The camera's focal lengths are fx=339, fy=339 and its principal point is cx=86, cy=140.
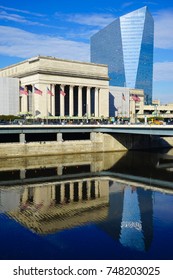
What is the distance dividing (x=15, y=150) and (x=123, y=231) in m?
48.2

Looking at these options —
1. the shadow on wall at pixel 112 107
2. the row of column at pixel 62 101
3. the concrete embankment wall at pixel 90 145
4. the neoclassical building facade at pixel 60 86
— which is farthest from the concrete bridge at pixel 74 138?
the shadow on wall at pixel 112 107

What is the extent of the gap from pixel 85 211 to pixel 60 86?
3481 inches

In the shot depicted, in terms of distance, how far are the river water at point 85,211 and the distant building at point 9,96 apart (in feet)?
189

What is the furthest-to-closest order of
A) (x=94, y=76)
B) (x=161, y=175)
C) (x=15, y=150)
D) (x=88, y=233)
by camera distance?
1. (x=94, y=76)
2. (x=15, y=150)
3. (x=161, y=175)
4. (x=88, y=233)

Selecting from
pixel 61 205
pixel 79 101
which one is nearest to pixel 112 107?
pixel 79 101

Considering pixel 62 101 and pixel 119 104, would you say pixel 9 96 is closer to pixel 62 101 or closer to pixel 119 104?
pixel 62 101

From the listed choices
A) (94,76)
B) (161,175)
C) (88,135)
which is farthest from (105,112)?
(161,175)

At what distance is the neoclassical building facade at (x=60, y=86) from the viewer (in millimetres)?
116438

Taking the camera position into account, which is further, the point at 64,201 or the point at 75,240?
the point at 64,201

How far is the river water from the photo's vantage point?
2653cm

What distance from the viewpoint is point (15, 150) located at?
7431cm

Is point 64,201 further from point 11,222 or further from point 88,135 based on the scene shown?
point 88,135

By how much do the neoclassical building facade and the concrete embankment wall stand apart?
31.3 m

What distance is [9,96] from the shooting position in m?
122
